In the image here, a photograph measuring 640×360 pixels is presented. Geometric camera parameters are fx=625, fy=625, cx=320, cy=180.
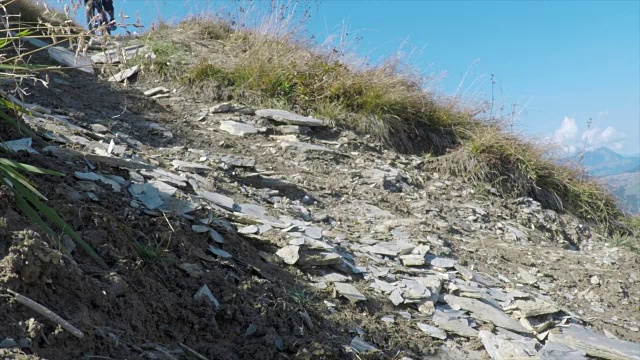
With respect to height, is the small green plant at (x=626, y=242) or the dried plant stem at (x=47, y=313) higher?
the small green plant at (x=626, y=242)

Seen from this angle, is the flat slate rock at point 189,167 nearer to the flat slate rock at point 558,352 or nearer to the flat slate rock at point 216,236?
the flat slate rock at point 216,236

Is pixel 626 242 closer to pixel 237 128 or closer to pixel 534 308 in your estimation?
pixel 534 308

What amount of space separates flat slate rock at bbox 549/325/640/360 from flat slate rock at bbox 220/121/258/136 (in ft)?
13.5

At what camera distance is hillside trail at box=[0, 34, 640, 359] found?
2426 millimetres

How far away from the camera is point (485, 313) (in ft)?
14.3

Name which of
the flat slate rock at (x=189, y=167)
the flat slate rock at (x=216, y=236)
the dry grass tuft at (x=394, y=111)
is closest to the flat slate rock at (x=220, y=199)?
the flat slate rock at (x=189, y=167)

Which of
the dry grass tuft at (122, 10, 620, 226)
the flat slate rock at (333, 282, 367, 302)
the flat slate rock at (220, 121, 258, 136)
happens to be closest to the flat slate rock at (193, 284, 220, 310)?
the flat slate rock at (333, 282, 367, 302)

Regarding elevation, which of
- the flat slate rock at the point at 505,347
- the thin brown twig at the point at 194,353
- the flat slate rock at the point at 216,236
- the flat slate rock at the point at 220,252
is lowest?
the flat slate rock at the point at 505,347

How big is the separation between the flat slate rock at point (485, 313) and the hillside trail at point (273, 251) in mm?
16

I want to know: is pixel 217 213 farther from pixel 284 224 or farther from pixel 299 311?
pixel 299 311

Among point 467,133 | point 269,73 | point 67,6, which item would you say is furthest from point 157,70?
point 67,6

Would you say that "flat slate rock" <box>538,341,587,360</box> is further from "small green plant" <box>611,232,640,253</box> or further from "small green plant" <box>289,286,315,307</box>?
"small green plant" <box>611,232,640,253</box>

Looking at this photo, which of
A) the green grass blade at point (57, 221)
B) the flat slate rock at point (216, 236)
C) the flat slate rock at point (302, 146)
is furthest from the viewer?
the flat slate rock at point (302, 146)

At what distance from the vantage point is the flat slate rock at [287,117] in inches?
300
